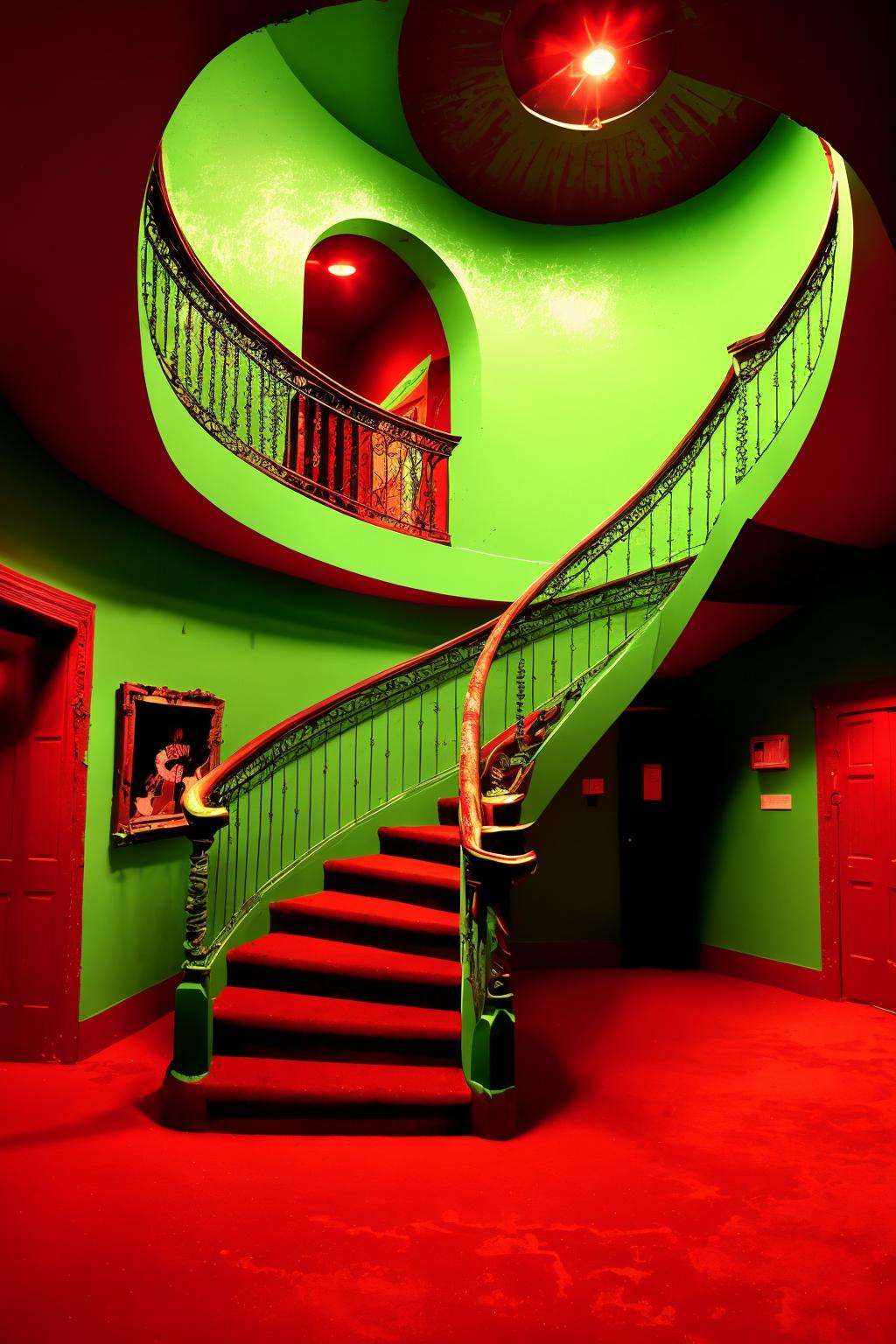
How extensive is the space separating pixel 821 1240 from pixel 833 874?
11.1ft

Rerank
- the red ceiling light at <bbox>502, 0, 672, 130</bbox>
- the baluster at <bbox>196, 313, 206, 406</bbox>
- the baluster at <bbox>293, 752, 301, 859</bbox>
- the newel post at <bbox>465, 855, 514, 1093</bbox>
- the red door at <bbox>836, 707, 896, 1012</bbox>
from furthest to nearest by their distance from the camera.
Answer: the baluster at <bbox>293, 752, 301, 859</bbox>
the red door at <bbox>836, 707, 896, 1012</bbox>
the red ceiling light at <bbox>502, 0, 672, 130</bbox>
the baluster at <bbox>196, 313, 206, 406</bbox>
the newel post at <bbox>465, 855, 514, 1093</bbox>

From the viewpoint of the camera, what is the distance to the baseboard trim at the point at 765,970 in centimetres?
559

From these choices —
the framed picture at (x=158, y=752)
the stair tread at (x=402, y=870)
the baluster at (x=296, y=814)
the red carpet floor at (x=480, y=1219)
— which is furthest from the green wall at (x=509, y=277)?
the red carpet floor at (x=480, y=1219)

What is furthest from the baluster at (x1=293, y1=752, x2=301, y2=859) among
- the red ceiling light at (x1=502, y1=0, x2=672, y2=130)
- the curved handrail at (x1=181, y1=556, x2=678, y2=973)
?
the red ceiling light at (x1=502, y1=0, x2=672, y2=130)

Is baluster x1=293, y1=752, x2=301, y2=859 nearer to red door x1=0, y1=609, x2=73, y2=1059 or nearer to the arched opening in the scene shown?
red door x1=0, y1=609, x2=73, y2=1059

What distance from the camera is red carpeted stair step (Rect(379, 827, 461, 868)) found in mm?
4973

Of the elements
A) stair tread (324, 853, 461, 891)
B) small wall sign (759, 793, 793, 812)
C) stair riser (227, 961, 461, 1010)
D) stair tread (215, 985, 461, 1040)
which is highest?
small wall sign (759, 793, 793, 812)

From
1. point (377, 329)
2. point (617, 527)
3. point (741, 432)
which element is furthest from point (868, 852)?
point (377, 329)

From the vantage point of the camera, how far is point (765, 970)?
19.6 ft

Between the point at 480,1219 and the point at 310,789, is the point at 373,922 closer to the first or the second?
the point at 310,789

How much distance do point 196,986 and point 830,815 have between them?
4.18m

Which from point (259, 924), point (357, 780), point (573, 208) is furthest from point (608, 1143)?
point (573, 208)

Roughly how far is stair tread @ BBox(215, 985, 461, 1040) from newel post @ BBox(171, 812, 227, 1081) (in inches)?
7.1

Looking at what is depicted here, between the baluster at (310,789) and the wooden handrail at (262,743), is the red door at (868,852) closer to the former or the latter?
the wooden handrail at (262,743)
